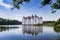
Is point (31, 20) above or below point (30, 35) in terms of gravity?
above

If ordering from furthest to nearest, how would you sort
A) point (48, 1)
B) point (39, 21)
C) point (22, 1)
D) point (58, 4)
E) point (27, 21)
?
point (27, 21)
point (39, 21)
point (58, 4)
point (48, 1)
point (22, 1)

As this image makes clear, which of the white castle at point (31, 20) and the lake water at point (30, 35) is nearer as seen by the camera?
the lake water at point (30, 35)

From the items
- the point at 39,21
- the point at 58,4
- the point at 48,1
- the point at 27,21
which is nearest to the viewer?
the point at 48,1

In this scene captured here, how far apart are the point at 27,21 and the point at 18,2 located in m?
10.3

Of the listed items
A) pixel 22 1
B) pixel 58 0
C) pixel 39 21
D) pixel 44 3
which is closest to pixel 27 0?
pixel 22 1

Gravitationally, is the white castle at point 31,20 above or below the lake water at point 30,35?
above

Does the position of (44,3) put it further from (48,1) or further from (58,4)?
(58,4)

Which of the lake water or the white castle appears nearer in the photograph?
the lake water

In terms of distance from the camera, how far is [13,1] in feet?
19.5

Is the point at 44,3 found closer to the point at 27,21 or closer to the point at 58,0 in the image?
the point at 58,0

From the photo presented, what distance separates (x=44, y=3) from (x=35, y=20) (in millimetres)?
8796

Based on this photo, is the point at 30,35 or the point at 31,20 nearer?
the point at 30,35

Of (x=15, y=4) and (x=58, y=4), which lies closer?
(x=15, y=4)

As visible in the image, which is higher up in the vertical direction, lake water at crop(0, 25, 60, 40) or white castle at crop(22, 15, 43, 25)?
white castle at crop(22, 15, 43, 25)
